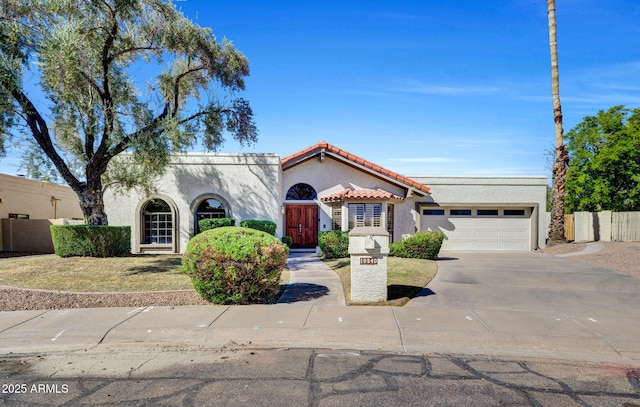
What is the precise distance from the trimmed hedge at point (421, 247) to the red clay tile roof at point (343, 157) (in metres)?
4.20

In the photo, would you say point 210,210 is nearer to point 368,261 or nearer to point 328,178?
point 328,178

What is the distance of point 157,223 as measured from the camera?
16.4m

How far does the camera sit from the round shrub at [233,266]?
24.4 feet

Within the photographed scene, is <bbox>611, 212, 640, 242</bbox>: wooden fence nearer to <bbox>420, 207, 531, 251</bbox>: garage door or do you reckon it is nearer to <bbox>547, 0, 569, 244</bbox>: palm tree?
<bbox>547, 0, 569, 244</bbox>: palm tree

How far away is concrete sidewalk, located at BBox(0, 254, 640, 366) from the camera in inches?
220

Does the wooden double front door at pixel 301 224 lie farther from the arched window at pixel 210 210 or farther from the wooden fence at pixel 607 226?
the wooden fence at pixel 607 226

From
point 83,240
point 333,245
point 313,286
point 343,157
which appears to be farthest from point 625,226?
point 83,240

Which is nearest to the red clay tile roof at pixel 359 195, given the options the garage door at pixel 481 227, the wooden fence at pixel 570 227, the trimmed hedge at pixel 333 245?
the trimmed hedge at pixel 333 245

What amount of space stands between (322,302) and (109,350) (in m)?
3.92

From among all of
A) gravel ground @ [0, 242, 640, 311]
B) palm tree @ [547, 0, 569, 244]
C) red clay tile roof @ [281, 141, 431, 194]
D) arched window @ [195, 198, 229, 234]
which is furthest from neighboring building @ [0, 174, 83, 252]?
palm tree @ [547, 0, 569, 244]

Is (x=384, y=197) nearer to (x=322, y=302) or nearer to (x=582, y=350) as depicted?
(x=322, y=302)

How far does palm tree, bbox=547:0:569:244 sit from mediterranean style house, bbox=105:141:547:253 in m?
0.56

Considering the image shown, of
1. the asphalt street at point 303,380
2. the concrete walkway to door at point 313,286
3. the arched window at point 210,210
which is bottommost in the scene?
the asphalt street at point 303,380

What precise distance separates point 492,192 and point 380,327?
14.7m
